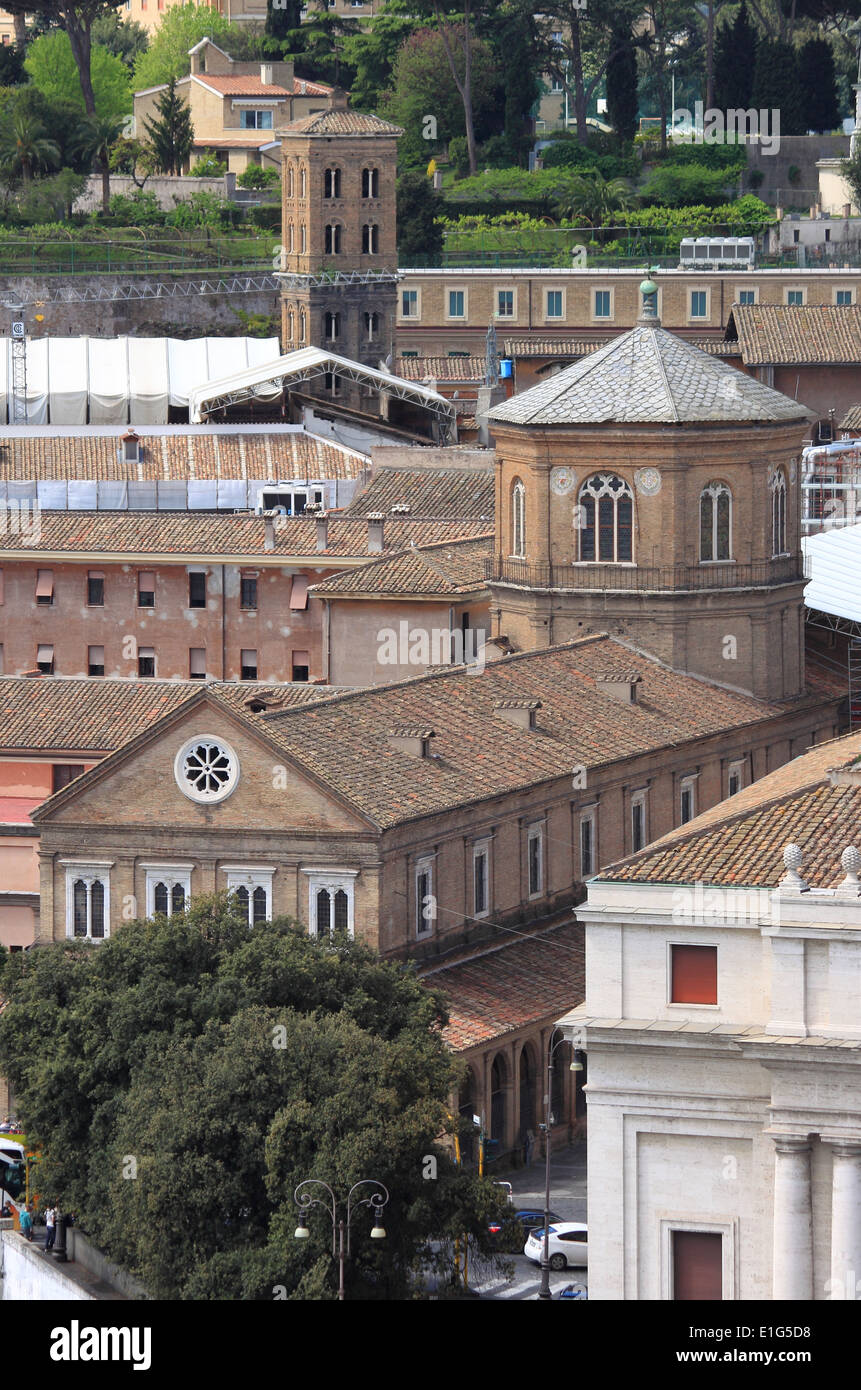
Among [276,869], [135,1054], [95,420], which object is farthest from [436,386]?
[135,1054]

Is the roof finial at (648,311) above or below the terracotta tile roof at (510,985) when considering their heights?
above

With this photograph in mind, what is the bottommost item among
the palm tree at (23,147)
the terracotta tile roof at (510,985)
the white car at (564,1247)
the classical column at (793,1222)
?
the white car at (564,1247)

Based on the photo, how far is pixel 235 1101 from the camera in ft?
223

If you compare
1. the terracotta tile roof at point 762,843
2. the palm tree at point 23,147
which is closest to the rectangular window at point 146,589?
the terracotta tile roof at point 762,843

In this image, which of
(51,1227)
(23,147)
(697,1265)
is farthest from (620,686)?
(23,147)

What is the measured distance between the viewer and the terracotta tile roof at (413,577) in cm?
10444

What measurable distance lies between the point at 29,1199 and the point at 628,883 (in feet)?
60.5

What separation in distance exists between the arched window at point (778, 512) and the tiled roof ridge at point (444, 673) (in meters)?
4.97

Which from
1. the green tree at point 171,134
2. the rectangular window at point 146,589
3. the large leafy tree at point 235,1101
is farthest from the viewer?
the green tree at point 171,134

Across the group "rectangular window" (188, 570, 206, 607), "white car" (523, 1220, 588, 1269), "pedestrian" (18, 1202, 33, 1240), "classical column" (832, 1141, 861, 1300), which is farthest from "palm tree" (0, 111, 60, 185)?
"classical column" (832, 1141, 861, 1300)

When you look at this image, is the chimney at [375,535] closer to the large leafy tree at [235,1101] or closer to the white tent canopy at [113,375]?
the white tent canopy at [113,375]

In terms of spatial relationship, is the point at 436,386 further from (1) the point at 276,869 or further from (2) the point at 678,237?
(1) the point at 276,869

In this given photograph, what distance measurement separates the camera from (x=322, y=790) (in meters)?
81.1

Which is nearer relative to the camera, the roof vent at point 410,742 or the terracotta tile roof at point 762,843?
the terracotta tile roof at point 762,843
